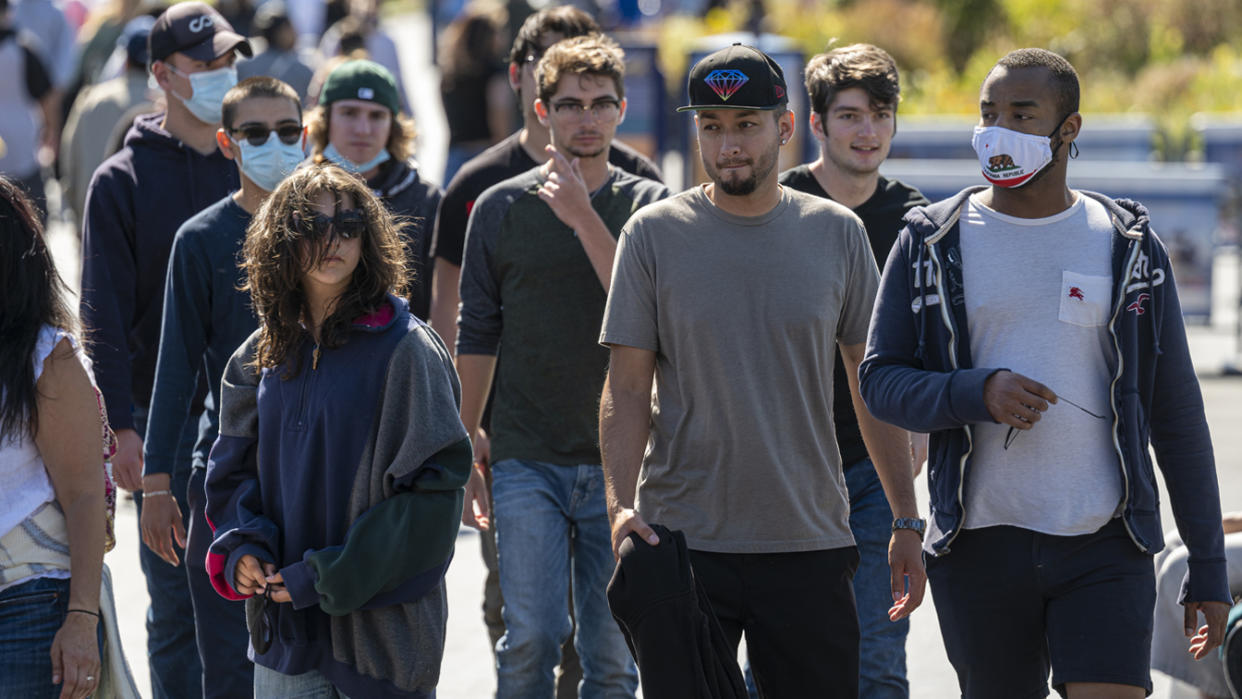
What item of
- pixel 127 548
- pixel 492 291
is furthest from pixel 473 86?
pixel 492 291

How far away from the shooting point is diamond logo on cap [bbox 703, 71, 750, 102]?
4328mm

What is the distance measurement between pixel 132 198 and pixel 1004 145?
A: 2980 millimetres

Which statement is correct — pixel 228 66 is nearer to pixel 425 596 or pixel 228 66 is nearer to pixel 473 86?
pixel 425 596

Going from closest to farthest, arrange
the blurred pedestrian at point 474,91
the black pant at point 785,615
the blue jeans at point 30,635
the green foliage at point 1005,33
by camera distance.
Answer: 1. the blue jeans at point 30,635
2. the black pant at point 785,615
3. the blurred pedestrian at point 474,91
4. the green foliage at point 1005,33

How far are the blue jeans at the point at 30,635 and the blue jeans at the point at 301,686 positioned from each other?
0.49 metres

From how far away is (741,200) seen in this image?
4449mm

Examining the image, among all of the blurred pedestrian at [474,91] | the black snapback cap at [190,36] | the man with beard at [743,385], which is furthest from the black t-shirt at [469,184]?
the blurred pedestrian at [474,91]

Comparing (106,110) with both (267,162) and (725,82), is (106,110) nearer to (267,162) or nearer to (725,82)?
(267,162)

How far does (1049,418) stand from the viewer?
4074 mm

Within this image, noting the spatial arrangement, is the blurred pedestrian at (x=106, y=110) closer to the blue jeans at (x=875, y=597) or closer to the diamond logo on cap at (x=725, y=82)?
the blue jeans at (x=875, y=597)

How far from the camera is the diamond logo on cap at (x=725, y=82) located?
4328 millimetres

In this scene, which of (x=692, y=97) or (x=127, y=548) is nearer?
(x=692, y=97)

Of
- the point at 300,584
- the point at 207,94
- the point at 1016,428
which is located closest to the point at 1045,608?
the point at 1016,428

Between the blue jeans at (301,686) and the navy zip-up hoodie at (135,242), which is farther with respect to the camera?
the navy zip-up hoodie at (135,242)
